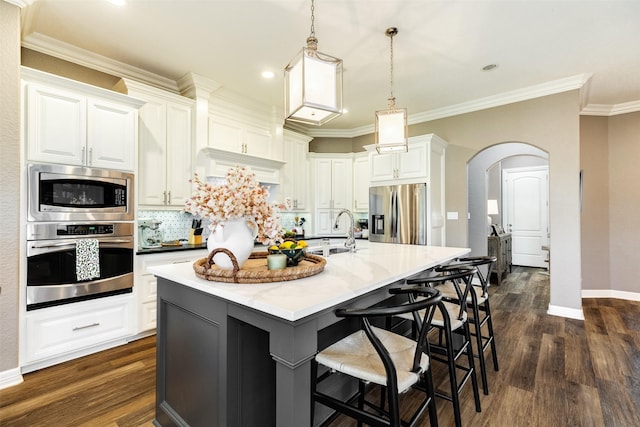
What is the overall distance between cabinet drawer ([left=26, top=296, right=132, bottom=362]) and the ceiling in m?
2.41

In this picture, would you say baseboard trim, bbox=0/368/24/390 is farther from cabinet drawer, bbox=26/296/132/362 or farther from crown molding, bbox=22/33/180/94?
crown molding, bbox=22/33/180/94

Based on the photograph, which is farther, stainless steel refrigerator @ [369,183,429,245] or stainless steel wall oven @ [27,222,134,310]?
stainless steel refrigerator @ [369,183,429,245]

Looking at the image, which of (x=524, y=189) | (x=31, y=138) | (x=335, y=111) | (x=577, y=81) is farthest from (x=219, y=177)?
(x=524, y=189)

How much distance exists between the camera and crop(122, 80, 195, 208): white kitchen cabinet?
128 inches

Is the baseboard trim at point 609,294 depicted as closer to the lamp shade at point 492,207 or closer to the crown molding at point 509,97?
the lamp shade at point 492,207

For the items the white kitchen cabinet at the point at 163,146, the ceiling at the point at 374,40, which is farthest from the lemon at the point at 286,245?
the white kitchen cabinet at the point at 163,146

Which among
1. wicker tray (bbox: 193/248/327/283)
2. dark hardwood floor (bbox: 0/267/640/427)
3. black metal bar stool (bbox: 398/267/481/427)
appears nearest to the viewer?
wicker tray (bbox: 193/248/327/283)

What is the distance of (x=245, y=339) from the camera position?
143 cm

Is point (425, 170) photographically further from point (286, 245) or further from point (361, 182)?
point (286, 245)

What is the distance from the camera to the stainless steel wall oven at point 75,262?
7.86 feet

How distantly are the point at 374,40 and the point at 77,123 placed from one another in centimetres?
275

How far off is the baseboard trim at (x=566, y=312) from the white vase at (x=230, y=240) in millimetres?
4060

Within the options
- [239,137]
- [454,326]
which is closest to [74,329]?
[239,137]

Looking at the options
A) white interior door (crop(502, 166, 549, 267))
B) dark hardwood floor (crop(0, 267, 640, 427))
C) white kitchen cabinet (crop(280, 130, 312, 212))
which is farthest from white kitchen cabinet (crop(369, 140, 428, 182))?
white interior door (crop(502, 166, 549, 267))
